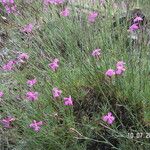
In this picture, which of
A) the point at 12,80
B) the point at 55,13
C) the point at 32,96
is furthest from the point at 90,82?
the point at 55,13

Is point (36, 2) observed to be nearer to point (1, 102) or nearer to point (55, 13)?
point (55, 13)

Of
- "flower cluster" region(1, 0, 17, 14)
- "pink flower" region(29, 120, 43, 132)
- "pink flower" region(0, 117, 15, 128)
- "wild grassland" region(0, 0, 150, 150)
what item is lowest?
"pink flower" region(29, 120, 43, 132)

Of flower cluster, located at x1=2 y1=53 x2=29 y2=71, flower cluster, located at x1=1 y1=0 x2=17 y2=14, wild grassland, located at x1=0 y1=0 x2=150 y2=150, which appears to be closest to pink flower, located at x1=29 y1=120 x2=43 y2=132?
wild grassland, located at x1=0 y1=0 x2=150 y2=150

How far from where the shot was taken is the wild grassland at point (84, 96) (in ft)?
7.47

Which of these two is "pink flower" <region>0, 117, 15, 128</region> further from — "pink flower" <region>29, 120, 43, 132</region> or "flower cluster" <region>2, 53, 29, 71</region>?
"flower cluster" <region>2, 53, 29, 71</region>

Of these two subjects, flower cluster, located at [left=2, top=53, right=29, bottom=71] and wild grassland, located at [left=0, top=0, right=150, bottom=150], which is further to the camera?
flower cluster, located at [left=2, top=53, right=29, bottom=71]

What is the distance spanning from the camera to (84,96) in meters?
2.57

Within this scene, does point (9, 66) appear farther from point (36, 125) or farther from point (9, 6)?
point (9, 6)

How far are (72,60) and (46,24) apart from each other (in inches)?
24.8

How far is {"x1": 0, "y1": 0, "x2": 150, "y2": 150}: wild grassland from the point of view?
228 cm

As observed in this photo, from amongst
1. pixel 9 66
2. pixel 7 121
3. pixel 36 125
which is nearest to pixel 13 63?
pixel 9 66

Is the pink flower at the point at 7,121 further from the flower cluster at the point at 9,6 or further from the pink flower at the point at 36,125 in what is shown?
the flower cluster at the point at 9,6

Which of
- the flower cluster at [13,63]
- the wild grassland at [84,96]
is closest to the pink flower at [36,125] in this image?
the wild grassland at [84,96]

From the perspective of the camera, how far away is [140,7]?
367cm
